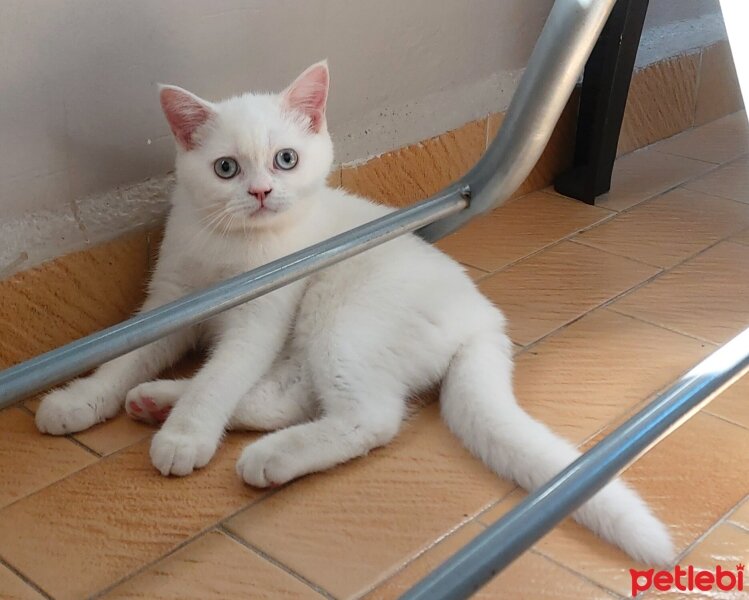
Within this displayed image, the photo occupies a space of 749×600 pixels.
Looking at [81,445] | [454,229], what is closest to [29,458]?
[81,445]

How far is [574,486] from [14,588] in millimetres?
658

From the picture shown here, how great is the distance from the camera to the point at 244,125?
1.37 metres

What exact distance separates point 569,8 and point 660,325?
0.74 metres

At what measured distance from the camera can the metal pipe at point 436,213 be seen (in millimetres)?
906

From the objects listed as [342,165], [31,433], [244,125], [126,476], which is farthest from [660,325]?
[31,433]

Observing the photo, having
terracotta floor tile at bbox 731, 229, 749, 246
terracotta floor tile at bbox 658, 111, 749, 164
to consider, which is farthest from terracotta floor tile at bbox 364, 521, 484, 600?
terracotta floor tile at bbox 658, 111, 749, 164

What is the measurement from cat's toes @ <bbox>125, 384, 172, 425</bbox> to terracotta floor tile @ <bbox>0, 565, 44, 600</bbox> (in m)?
0.34

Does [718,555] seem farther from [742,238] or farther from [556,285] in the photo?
[742,238]

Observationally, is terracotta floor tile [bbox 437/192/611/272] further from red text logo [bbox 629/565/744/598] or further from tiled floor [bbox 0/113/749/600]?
red text logo [bbox 629/565/744/598]

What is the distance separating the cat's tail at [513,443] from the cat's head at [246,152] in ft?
1.23

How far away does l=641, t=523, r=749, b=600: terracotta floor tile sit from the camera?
1032 mm

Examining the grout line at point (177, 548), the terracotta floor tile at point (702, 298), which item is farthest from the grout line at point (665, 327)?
the grout line at point (177, 548)

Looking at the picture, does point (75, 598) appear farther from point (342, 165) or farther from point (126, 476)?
point (342, 165)

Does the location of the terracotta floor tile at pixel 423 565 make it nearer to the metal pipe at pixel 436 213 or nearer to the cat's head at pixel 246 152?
the metal pipe at pixel 436 213
